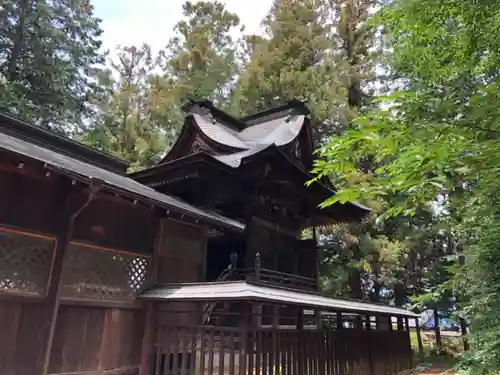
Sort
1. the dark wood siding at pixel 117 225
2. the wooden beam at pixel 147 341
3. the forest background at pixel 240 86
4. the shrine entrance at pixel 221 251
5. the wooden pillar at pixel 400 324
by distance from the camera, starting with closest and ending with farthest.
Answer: the dark wood siding at pixel 117 225 < the wooden beam at pixel 147 341 < the shrine entrance at pixel 221 251 < the wooden pillar at pixel 400 324 < the forest background at pixel 240 86

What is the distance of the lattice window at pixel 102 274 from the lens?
5699 millimetres

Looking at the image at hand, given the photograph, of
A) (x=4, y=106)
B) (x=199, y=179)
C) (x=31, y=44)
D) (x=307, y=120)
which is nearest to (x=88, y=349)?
(x=199, y=179)

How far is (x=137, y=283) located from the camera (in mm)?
6637

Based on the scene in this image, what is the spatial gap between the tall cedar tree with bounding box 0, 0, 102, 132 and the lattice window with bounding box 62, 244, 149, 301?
1339cm

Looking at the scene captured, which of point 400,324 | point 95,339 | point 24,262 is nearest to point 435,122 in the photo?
point 24,262

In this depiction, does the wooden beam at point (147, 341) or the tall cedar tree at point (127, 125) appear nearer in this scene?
the wooden beam at point (147, 341)

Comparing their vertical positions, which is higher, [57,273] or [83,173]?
[83,173]

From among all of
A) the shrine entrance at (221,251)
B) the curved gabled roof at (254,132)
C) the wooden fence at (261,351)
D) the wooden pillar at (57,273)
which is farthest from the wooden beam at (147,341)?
the curved gabled roof at (254,132)

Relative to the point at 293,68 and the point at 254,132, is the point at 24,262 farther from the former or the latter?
the point at 293,68

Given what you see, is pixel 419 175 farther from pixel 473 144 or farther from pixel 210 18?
pixel 210 18

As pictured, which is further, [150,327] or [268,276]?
[268,276]

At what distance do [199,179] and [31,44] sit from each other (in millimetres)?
13746

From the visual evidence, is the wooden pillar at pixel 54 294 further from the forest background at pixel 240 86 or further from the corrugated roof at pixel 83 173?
the forest background at pixel 240 86

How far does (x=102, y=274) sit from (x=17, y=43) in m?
16.6
